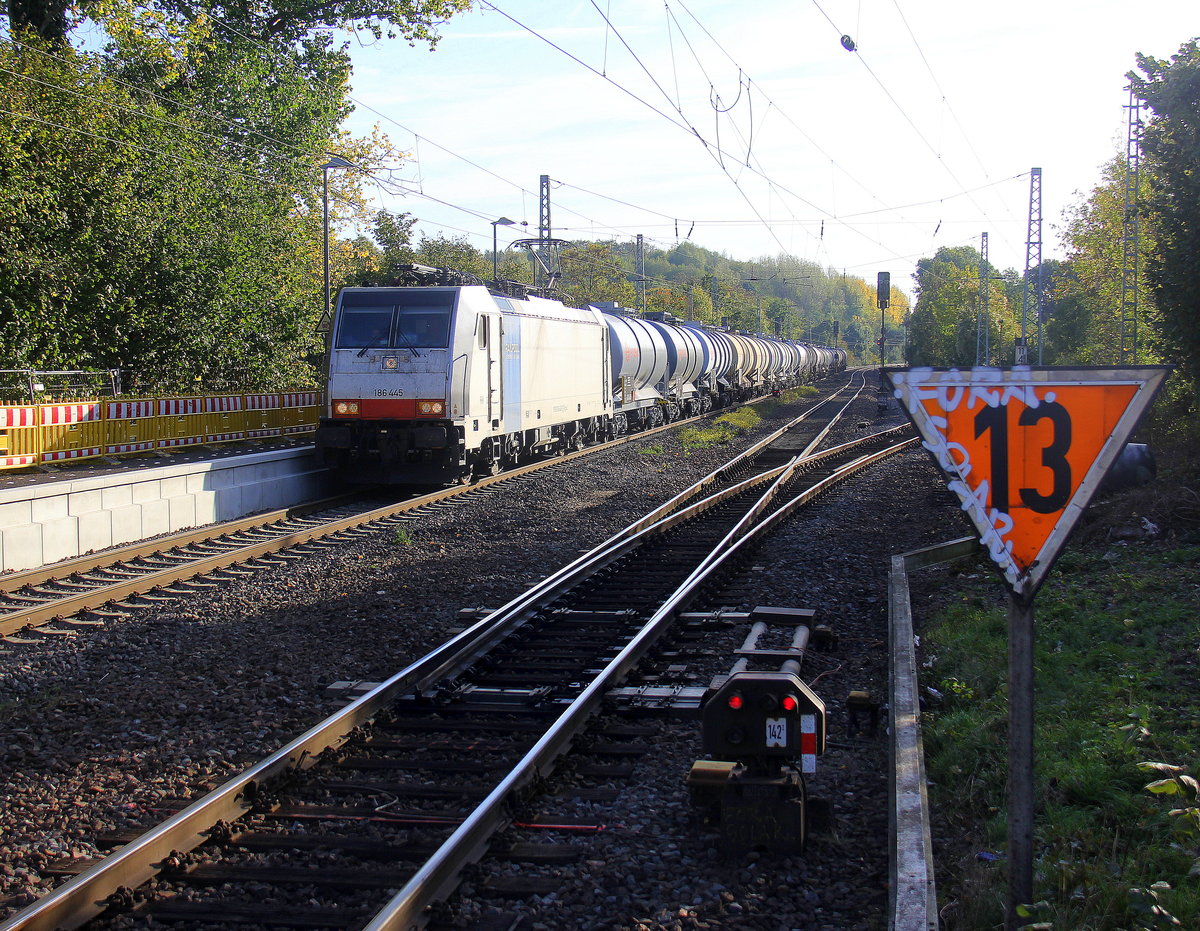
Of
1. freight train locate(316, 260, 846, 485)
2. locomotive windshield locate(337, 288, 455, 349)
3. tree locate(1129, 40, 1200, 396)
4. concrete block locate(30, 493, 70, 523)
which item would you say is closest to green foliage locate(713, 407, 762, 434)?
Result: freight train locate(316, 260, 846, 485)

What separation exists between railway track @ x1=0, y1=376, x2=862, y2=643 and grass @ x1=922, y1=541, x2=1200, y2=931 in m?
6.58

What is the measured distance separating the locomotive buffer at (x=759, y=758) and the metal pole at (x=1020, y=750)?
1263 millimetres

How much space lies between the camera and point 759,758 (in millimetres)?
4598

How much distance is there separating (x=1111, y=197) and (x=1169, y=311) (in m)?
32.0

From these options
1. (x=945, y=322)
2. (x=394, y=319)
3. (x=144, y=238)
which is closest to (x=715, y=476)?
(x=394, y=319)

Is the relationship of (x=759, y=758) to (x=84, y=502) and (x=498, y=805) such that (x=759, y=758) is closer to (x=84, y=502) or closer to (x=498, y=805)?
(x=498, y=805)

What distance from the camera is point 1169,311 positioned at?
12250 millimetres

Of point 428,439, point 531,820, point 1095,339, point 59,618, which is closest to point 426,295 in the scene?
point 428,439

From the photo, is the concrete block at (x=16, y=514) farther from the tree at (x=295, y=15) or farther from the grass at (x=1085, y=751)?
the tree at (x=295, y=15)

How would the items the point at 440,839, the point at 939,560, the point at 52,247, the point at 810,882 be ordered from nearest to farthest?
the point at 810,882, the point at 440,839, the point at 939,560, the point at 52,247

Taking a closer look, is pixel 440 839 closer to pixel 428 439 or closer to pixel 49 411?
pixel 428 439

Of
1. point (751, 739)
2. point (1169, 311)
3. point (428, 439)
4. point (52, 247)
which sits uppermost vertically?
point (52, 247)

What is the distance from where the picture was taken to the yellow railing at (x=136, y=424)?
1495cm

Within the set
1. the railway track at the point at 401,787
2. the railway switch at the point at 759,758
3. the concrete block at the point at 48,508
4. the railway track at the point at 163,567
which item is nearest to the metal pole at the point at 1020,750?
the railway switch at the point at 759,758
